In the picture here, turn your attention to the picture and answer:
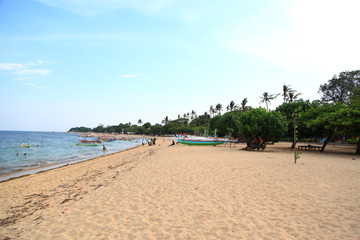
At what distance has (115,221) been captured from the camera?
5.52 metres

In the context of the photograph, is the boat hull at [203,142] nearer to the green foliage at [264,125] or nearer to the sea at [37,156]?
the green foliage at [264,125]

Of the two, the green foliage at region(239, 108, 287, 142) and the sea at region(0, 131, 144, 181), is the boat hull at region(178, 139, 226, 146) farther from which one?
the sea at region(0, 131, 144, 181)

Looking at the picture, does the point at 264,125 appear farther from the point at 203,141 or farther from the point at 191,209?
the point at 191,209

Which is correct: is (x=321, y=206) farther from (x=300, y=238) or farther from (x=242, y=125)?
(x=242, y=125)

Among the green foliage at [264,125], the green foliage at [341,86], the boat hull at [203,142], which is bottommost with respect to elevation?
the boat hull at [203,142]

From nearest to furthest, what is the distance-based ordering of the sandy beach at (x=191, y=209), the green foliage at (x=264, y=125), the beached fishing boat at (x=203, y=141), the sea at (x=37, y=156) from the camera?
the sandy beach at (x=191, y=209), the sea at (x=37, y=156), the green foliage at (x=264, y=125), the beached fishing boat at (x=203, y=141)

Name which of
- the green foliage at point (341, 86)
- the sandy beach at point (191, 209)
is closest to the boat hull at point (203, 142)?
the sandy beach at point (191, 209)

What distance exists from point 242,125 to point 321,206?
67.5 ft

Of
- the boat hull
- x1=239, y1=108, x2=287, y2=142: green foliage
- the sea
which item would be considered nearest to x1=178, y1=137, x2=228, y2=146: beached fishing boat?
the boat hull

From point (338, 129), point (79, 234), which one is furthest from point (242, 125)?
point (79, 234)

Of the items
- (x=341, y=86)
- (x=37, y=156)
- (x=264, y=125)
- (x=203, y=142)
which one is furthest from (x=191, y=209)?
(x=341, y=86)

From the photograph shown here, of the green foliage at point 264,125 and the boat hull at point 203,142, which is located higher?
the green foliage at point 264,125

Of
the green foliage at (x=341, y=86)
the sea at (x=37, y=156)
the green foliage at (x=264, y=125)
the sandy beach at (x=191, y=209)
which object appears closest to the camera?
the sandy beach at (x=191, y=209)

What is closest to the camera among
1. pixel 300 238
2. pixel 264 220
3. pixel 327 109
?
pixel 300 238
